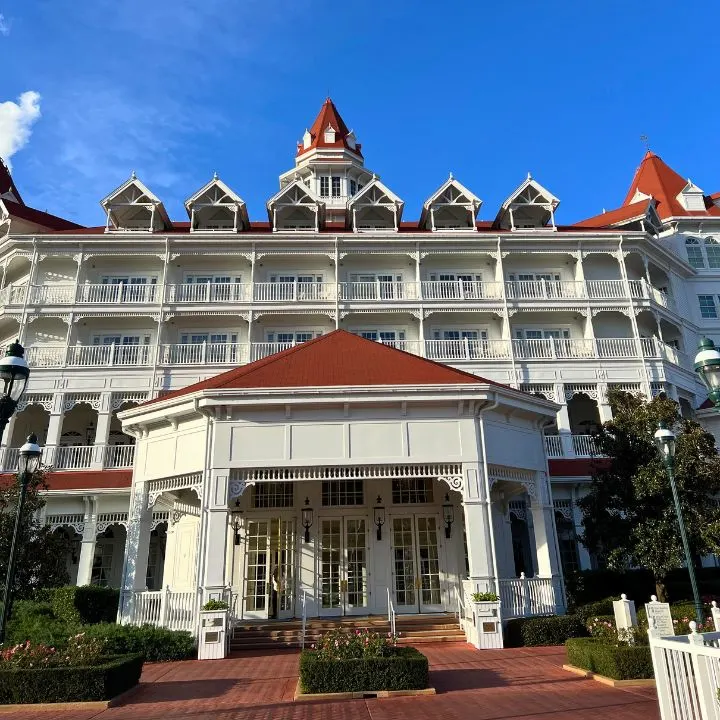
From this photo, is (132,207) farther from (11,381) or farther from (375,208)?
(11,381)

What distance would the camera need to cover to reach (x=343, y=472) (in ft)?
44.9

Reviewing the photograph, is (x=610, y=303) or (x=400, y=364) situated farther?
(x=610, y=303)

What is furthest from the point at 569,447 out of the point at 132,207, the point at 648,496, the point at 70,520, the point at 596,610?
the point at 132,207

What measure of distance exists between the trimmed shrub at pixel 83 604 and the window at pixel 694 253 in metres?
30.9

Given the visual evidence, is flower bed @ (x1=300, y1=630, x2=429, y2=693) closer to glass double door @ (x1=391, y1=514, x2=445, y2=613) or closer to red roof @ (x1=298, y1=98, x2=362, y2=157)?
glass double door @ (x1=391, y1=514, x2=445, y2=613)

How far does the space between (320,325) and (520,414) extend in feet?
46.1

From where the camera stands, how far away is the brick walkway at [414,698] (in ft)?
25.9

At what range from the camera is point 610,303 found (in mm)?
27047

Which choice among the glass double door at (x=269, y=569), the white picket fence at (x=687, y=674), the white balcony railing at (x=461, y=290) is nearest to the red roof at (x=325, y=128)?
the white balcony railing at (x=461, y=290)

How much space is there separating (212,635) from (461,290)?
1918 centimetres

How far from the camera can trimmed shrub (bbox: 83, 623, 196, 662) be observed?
12031mm

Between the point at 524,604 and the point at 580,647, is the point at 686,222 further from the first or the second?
the point at 580,647

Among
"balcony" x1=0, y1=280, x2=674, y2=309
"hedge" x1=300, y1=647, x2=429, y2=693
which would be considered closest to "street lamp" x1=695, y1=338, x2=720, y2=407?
"hedge" x1=300, y1=647, x2=429, y2=693

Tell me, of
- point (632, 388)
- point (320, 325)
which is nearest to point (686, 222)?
point (632, 388)
